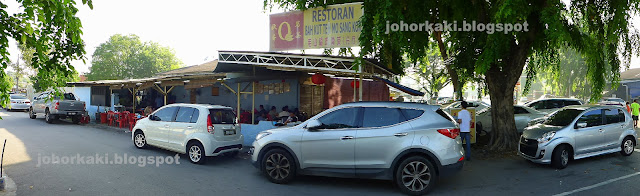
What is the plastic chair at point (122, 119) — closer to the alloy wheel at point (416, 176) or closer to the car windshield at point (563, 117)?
the alloy wheel at point (416, 176)

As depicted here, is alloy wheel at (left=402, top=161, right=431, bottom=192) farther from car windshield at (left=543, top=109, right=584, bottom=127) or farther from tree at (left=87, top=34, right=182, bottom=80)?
tree at (left=87, top=34, right=182, bottom=80)

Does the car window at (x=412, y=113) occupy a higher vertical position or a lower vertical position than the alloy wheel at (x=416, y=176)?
higher

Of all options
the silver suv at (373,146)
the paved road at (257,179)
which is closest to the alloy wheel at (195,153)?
the paved road at (257,179)

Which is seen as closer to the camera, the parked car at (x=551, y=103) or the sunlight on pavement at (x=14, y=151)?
the sunlight on pavement at (x=14, y=151)

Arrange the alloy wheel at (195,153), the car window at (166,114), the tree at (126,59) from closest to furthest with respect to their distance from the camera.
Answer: the alloy wheel at (195,153)
the car window at (166,114)
the tree at (126,59)

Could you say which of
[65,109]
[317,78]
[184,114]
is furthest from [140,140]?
[65,109]

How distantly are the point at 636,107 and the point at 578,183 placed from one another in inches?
508

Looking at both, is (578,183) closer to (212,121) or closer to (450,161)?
(450,161)

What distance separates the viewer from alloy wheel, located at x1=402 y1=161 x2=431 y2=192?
6133 mm

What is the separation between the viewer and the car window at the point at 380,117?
6.42 meters

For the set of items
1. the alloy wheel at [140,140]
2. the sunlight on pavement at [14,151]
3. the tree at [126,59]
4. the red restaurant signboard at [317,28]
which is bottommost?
the sunlight on pavement at [14,151]

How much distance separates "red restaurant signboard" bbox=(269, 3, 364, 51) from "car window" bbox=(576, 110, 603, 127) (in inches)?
253

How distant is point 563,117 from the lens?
9.10 meters

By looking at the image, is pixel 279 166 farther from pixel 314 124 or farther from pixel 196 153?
pixel 196 153
